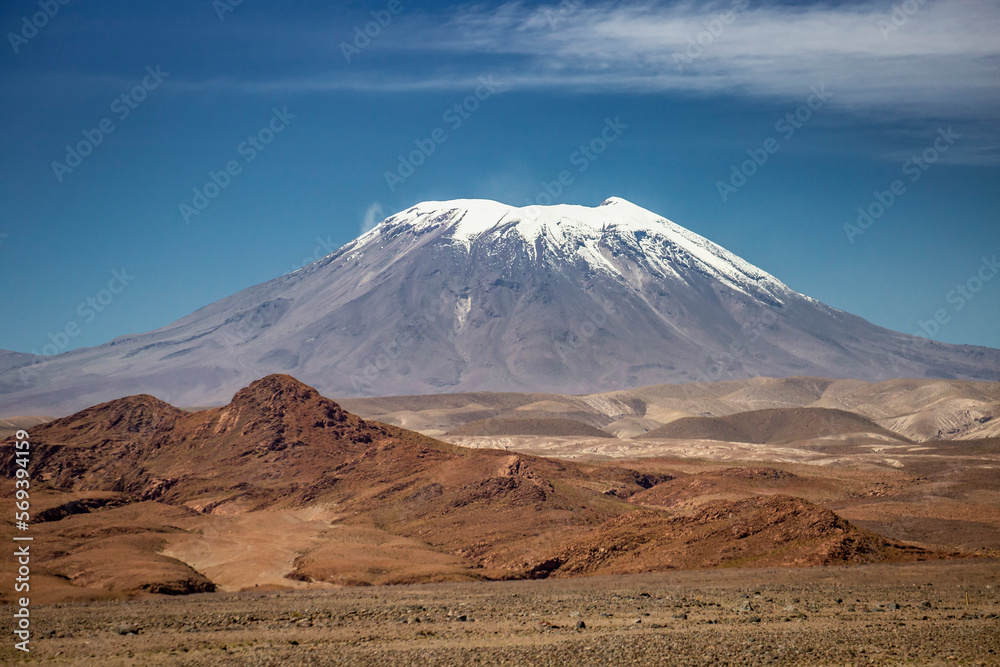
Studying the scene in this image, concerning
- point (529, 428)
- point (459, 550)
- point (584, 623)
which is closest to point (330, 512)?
point (459, 550)

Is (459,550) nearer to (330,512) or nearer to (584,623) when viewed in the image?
(330,512)

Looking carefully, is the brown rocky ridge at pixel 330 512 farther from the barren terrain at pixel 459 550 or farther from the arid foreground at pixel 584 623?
the arid foreground at pixel 584 623

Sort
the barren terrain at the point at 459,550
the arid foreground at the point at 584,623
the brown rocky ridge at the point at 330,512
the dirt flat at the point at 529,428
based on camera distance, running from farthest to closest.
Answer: the dirt flat at the point at 529,428 < the brown rocky ridge at the point at 330,512 < the barren terrain at the point at 459,550 < the arid foreground at the point at 584,623

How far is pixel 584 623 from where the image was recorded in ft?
63.5

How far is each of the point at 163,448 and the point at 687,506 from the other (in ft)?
98.5

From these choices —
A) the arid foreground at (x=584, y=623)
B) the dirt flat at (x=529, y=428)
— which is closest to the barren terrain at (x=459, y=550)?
the arid foreground at (x=584, y=623)

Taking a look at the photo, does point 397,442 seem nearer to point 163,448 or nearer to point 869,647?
point 163,448

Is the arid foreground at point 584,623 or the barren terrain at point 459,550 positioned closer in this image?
the arid foreground at point 584,623

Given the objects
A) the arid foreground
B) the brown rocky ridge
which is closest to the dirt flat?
the brown rocky ridge

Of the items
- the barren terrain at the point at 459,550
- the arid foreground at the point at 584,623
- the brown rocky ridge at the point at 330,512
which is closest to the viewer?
the arid foreground at the point at 584,623

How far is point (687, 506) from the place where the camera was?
48.1 metres

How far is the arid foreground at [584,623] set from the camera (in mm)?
16312

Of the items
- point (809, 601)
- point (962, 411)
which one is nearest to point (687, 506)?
point (809, 601)

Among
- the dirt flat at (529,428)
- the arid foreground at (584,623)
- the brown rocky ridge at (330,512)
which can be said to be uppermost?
the dirt flat at (529,428)
